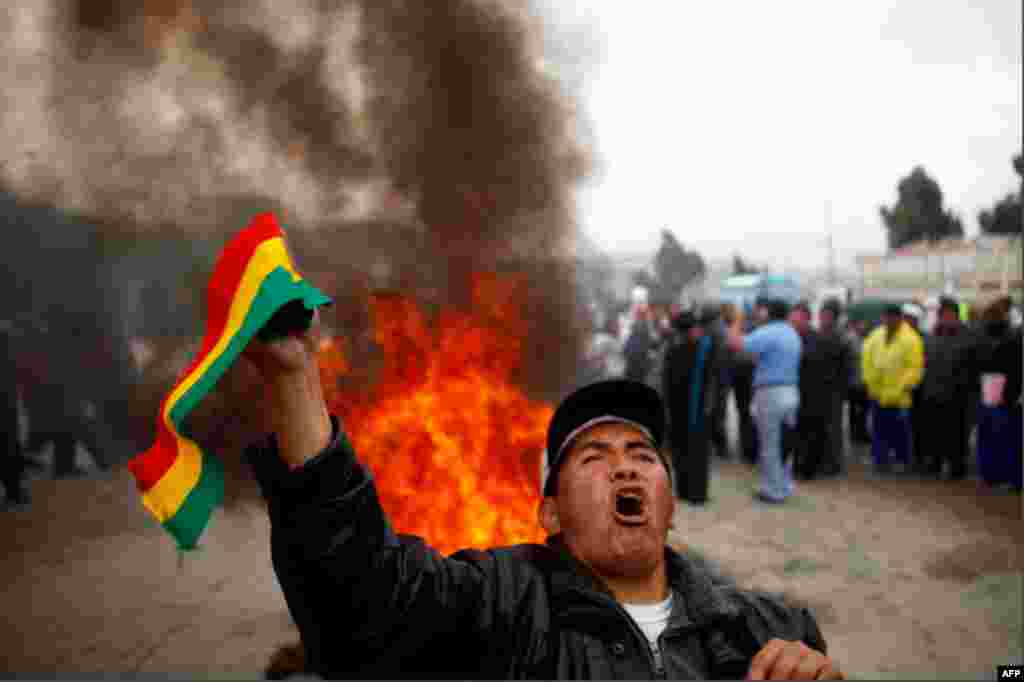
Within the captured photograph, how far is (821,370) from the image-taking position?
766 centimetres

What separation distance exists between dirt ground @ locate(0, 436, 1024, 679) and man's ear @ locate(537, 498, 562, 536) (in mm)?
2578

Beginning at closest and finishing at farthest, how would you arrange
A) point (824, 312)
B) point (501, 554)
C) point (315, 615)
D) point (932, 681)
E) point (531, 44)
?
1. point (315, 615)
2. point (501, 554)
3. point (932, 681)
4. point (531, 44)
5. point (824, 312)

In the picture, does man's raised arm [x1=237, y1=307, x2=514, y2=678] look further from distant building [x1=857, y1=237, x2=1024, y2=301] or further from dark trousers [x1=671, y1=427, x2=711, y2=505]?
distant building [x1=857, y1=237, x2=1024, y2=301]

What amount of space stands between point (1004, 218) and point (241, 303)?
12.6 meters

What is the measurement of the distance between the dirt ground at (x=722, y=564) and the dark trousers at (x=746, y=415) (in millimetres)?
1676

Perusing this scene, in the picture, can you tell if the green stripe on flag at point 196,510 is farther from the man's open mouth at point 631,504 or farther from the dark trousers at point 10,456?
the dark trousers at point 10,456

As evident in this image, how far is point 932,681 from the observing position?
11.6 feet

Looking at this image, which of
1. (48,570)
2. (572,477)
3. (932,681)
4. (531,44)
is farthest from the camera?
(531,44)

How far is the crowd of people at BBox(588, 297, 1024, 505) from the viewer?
6.62 m

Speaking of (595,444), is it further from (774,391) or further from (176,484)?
(774,391)

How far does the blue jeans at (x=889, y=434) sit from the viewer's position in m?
7.87

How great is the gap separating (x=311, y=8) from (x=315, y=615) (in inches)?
203

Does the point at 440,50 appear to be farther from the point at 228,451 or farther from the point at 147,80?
the point at 228,451

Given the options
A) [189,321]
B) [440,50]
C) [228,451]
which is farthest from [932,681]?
[189,321]
